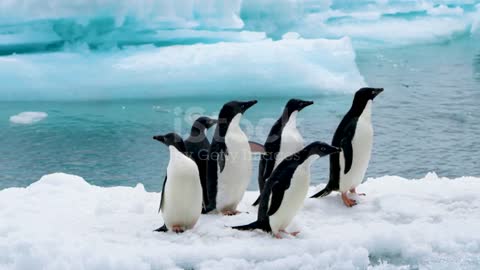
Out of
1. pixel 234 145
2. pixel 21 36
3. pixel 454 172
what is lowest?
pixel 454 172

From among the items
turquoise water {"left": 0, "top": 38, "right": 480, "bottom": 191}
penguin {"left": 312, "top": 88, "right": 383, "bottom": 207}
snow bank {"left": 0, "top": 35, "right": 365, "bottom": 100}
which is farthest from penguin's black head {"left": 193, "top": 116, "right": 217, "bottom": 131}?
snow bank {"left": 0, "top": 35, "right": 365, "bottom": 100}

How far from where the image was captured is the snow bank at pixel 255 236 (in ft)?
9.83

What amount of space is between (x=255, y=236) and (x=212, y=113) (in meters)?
6.27

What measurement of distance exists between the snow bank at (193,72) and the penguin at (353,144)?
533 centimetres

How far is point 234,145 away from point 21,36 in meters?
7.63

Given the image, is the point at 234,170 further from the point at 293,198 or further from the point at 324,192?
the point at 324,192

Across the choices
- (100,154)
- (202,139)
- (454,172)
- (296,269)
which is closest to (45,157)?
(100,154)

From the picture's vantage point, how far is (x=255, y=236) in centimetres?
324

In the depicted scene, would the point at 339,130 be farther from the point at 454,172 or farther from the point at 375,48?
the point at 375,48

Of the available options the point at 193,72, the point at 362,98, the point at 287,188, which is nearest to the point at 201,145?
the point at 287,188

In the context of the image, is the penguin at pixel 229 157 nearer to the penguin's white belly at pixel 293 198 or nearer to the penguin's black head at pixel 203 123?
the penguin's black head at pixel 203 123

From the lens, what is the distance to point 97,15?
9703mm

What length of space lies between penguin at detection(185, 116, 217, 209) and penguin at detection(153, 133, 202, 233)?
0.82 feet

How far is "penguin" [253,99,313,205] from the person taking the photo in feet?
11.8
